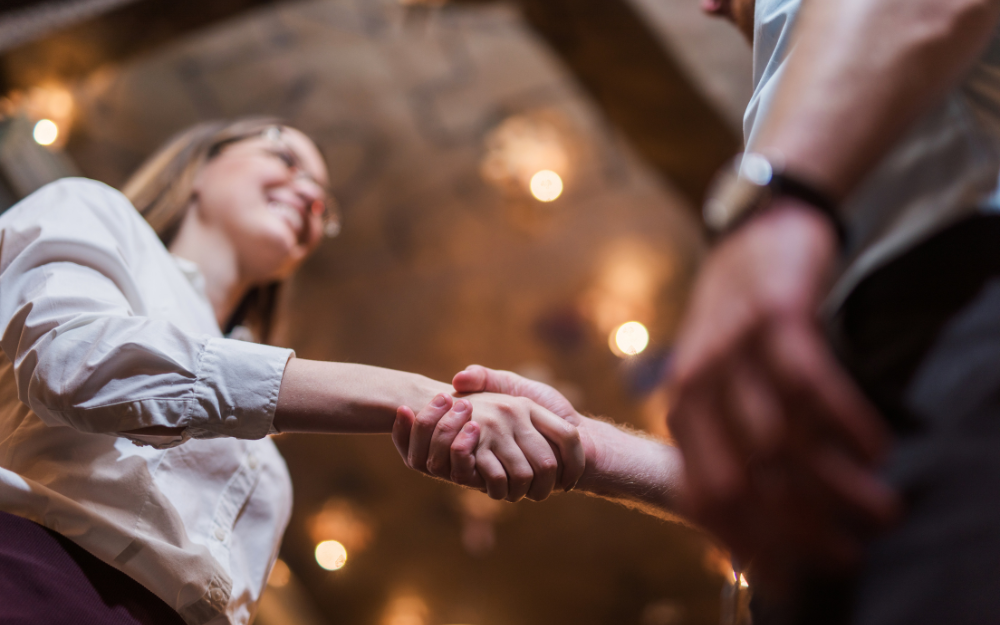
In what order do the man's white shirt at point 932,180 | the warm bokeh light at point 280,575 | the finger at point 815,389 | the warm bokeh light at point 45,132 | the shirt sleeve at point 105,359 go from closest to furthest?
the finger at point 815,389 < the man's white shirt at point 932,180 < the shirt sleeve at point 105,359 < the warm bokeh light at point 45,132 < the warm bokeh light at point 280,575

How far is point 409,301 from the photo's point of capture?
10.1 ft

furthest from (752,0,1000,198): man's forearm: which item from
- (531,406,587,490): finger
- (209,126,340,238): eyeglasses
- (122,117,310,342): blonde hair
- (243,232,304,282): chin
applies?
(122,117,310,342): blonde hair

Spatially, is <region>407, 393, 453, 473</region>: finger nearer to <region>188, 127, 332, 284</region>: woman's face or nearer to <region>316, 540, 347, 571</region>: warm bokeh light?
<region>188, 127, 332, 284</region>: woman's face

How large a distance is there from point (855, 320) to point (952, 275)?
8 centimetres

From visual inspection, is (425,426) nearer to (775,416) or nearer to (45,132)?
(775,416)

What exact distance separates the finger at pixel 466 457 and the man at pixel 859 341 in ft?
1.47

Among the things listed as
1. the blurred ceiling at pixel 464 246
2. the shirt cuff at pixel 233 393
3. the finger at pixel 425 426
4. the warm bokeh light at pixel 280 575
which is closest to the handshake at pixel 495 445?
the finger at pixel 425 426

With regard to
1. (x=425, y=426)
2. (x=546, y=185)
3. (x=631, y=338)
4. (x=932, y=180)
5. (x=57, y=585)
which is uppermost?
(x=932, y=180)

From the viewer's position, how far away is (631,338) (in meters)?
3.04

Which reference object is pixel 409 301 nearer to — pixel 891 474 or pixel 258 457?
pixel 258 457

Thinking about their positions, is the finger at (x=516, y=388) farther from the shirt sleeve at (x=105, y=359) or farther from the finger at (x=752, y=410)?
the finger at (x=752, y=410)

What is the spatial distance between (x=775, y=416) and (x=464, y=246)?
276 cm

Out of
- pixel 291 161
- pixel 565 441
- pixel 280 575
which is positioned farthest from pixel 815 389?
pixel 280 575

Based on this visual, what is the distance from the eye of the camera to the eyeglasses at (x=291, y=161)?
4.85ft
